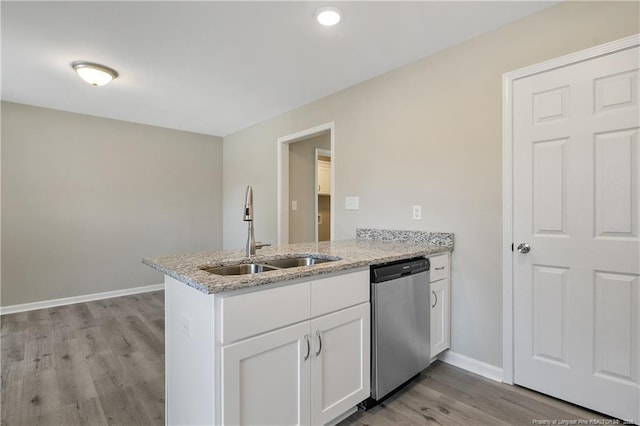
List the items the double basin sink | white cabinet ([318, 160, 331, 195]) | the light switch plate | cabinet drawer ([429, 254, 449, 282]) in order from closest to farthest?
1. the double basin sink
2. cabinet drawer ([429, 254, 449, 282])
3. the light switch plate
4. white cabinet ([318, 160, 331, 195])

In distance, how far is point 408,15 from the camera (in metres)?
2.02

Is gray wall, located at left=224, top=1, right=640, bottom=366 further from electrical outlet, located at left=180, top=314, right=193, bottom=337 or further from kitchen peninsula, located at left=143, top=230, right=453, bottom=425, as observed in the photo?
electrical outlet, located at left=180, top=314, right=193, bottom=337

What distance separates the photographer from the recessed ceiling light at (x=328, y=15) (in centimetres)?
195

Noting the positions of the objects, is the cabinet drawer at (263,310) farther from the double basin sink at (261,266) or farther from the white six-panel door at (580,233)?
the white six-panel door at (580,233)

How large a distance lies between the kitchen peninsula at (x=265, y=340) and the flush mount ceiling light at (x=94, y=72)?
2.05 meters

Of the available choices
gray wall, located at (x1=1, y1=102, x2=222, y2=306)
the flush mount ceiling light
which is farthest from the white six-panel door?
gray wall, located at (x1=1, y1=102, x2=222, y2=306)

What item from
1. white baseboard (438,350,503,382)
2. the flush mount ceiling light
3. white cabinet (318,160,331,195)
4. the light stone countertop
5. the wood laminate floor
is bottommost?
the wood laminate floor

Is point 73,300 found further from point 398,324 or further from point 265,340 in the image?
point 398,324

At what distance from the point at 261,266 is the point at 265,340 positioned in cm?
53

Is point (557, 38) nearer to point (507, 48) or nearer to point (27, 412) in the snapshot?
point (507, 48)

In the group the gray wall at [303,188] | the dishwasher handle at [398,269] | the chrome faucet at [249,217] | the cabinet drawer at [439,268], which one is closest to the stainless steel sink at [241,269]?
the chrome faucet at [249,217]

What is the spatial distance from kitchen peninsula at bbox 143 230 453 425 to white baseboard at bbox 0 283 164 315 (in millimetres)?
3261

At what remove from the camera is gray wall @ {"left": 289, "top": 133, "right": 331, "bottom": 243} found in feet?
14.0

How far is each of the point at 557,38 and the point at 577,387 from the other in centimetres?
209
